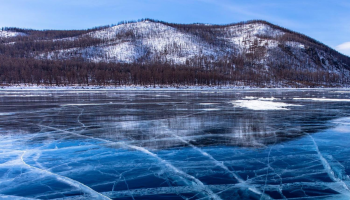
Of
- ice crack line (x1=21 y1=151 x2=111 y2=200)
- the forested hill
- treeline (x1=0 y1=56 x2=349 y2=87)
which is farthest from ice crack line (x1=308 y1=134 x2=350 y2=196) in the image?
the forested hill

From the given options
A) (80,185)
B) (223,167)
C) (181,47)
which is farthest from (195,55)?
(80,185)

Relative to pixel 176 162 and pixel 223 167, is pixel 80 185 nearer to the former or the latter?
pixel 176 162

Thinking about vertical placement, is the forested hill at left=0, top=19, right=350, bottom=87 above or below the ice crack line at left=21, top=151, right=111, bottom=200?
above

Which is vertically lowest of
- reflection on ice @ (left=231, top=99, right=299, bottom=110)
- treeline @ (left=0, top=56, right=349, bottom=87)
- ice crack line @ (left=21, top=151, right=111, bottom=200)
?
ice crack line @ (left=21, top=151, right=111, bottom=200)

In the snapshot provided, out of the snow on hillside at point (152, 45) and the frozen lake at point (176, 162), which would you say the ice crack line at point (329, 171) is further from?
the snow on hillside at point (152, 45)

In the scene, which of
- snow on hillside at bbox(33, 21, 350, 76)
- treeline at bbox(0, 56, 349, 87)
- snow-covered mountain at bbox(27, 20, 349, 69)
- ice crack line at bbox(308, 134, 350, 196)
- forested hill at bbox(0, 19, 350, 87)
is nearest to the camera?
ice crack line at bbox(308, 134, 350, 196)

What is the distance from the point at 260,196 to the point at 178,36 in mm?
174587

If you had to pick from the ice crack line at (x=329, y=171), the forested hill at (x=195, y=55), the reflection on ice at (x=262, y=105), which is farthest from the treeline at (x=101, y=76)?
the ice crack line at (x=329, y=171)

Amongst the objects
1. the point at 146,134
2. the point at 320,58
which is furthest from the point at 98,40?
the point at 146,134

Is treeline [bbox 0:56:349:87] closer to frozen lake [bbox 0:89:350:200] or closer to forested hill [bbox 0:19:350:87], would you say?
forested hill [bbox 0:19:350:87]

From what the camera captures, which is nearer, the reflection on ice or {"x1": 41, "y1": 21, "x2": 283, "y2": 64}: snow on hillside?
the reflection on ice

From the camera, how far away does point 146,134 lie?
833 centimetres

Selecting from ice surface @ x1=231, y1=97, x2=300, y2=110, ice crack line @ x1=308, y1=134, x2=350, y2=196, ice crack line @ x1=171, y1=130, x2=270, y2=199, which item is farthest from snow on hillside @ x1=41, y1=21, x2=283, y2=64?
ice crack line @ x1=308, y1=134, x2=350, y2=196

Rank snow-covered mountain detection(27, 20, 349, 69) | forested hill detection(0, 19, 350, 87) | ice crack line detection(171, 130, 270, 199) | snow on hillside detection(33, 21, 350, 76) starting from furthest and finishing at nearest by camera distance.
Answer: snow-covered mountain detection(27, 20, 349, 69)
snow on hillside detection(33, 21, 350, 76)
forested hill detection(0, 19, 350, 87)
ice crack line detection(171, 130, 270, 199)
